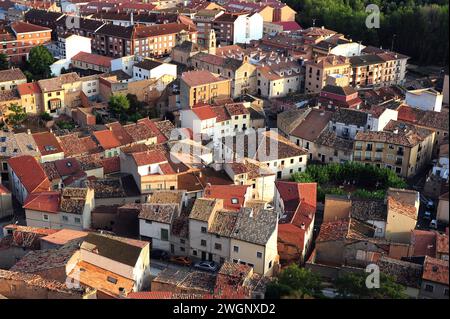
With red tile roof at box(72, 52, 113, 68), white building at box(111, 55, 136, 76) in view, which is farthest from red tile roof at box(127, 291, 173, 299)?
red tile roof at box(72, 52, 113, 68)

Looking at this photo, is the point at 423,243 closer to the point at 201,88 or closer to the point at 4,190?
the point at 4,190

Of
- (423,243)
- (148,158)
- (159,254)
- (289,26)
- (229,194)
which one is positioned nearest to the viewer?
(423,243)

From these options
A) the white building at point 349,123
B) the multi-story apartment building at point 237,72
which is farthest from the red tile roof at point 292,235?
the multi-story apartment building at point 237,72

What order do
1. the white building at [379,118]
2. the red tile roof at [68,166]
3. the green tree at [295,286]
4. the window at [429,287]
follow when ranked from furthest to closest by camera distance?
the white building at [379,118] → the red tile roof at [68,166] → the window at [429,287] → the green tree at [295,286]

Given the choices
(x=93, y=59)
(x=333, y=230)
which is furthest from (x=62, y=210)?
(x=93, y=59)

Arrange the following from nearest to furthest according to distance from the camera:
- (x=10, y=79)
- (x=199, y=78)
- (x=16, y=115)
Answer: (x=16, y=115) → (x=199, y=78) → (x=10, y=79)

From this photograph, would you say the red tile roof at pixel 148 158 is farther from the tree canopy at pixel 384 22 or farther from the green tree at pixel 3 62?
the tree canopy at pixel 384 22
